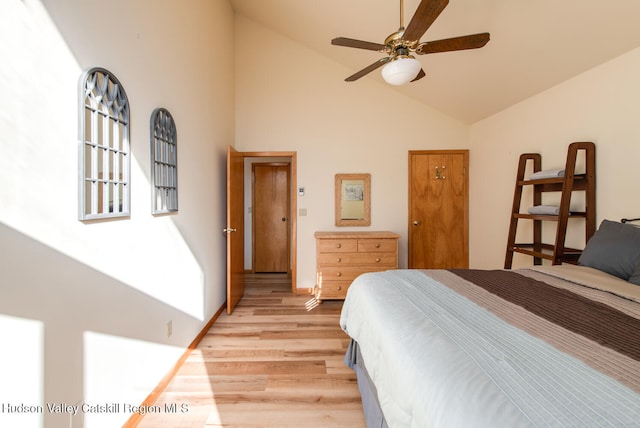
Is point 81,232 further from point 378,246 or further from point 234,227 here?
point 378,246

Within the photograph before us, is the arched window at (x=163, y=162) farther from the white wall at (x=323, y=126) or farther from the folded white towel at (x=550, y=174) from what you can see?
the folded white towel at (x=550, y=174)

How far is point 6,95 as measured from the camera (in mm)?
903

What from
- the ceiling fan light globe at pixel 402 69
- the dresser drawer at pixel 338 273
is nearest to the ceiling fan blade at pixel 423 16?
the ceiling fan light globe at pixel 402 69

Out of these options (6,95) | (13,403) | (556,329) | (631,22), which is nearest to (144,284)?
(13,403)

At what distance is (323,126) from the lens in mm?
3842

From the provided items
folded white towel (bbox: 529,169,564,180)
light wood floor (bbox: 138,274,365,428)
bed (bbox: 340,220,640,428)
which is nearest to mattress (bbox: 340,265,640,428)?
bed (bbox: 340,220,640,428)

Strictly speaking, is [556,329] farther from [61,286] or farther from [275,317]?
[275,317]

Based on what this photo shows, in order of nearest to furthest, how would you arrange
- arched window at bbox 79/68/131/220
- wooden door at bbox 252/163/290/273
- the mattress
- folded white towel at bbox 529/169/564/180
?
the mattress → arched window at bbox 79/68/131/220 → folded white towel at bbox 529/169/564/180 → wooden door at bbox 252/163/290/273

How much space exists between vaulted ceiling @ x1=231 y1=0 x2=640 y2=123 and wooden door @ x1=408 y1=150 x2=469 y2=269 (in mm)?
653

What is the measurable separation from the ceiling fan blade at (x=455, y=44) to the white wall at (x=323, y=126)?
6.46 feet

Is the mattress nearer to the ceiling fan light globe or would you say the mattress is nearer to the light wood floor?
the light wood floor

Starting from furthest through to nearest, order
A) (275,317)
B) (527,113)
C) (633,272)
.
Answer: (275,317) < (527,113) < (633,272)

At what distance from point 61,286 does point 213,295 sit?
191 centimetres

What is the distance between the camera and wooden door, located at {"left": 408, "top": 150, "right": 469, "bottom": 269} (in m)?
3.87
